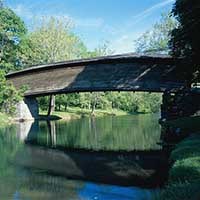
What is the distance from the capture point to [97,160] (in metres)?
24.3

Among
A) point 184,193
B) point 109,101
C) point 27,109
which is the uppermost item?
point 184,193

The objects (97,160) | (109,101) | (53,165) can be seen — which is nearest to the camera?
(53,165)

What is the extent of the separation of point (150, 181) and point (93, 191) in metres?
2.60

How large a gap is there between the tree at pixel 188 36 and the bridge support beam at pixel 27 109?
32.7 metres

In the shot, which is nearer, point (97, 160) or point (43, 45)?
point (97, 160)

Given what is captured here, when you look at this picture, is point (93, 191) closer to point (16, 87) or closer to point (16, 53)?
point (16, 87)

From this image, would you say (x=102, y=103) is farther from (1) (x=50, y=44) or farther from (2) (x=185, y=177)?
(2) (x=185, y=177)

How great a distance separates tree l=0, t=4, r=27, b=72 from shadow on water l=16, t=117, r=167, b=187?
40.0m

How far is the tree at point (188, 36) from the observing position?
2594 cm

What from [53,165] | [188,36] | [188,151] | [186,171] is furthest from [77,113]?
[186,171]

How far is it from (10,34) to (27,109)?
1625 centimetres

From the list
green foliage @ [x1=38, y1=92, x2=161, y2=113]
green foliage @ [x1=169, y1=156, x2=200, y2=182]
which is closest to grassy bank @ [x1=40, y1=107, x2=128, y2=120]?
green foliage @ [x1=38, y1=92, x2=161, y2=113]

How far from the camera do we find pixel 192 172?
12383 millimetres

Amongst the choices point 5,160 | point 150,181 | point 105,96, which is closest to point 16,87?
point 105,96
